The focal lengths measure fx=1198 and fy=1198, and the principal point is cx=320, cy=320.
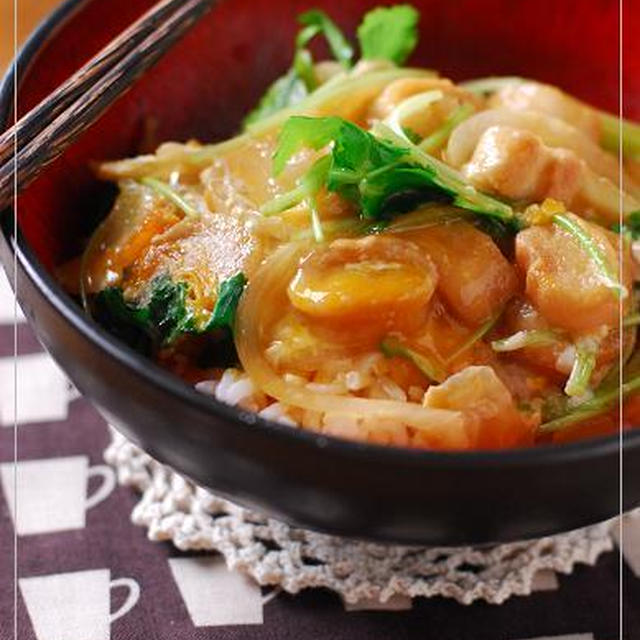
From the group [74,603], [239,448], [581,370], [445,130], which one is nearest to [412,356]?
[581,370]

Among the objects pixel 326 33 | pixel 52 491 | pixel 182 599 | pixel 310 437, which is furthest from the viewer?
pixel 326 33

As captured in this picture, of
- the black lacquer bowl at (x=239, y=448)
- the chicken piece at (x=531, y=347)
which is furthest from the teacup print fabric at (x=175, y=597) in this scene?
the chicken piece at (x=531, y=347)

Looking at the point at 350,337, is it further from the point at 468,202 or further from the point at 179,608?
the point at 179,608

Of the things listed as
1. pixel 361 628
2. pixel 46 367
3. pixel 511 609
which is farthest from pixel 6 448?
pixel 511 609

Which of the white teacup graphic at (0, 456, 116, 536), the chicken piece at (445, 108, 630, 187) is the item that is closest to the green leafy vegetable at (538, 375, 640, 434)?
the chicken piece at (445, 108, 630, 187)

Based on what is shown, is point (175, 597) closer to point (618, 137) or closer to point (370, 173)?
point (370, 173)

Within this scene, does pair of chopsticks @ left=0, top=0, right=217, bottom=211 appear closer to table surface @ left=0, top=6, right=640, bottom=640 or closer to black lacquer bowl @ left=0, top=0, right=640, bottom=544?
black lacquer bowl @ left=0, top=0, right=640, bottom=544
